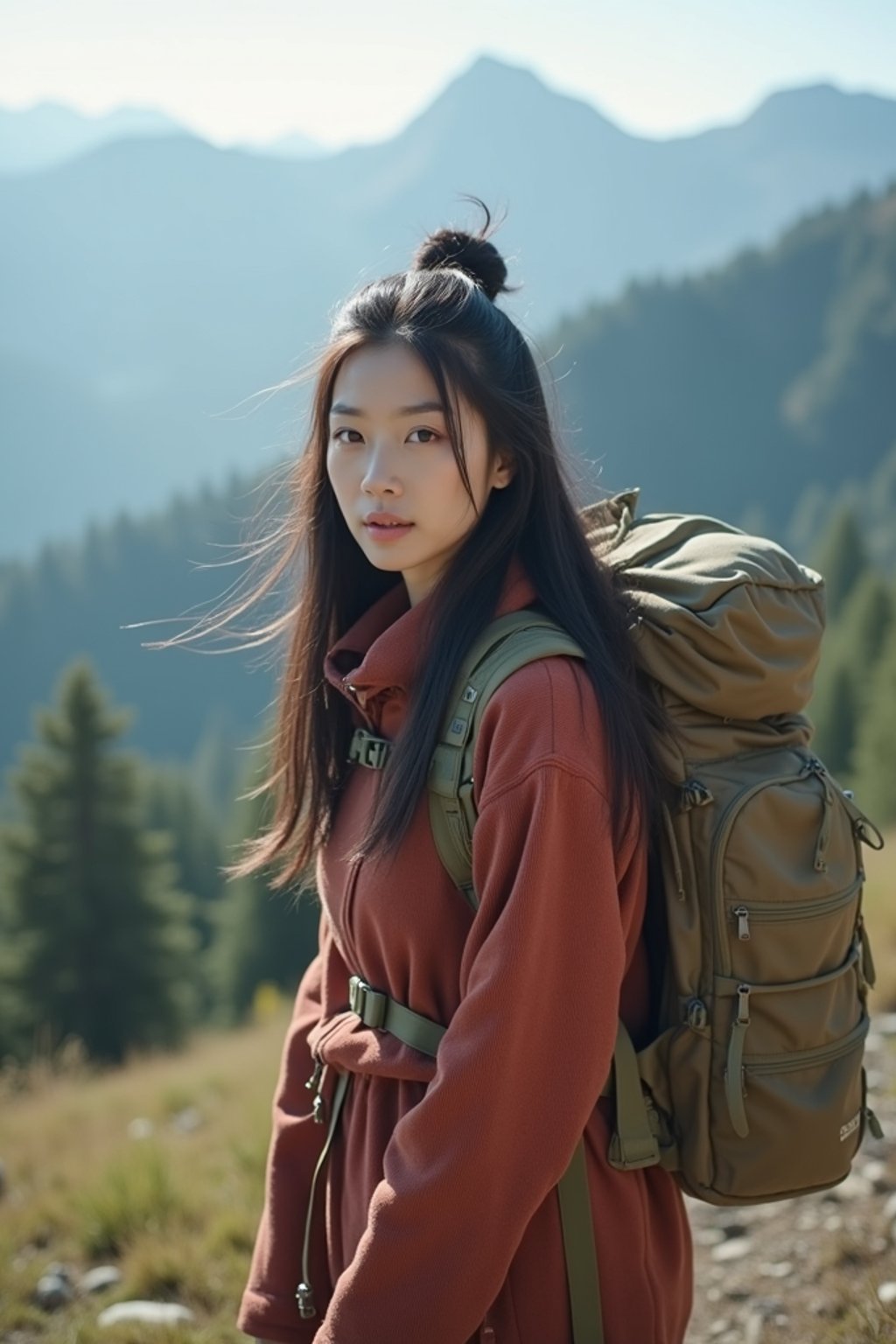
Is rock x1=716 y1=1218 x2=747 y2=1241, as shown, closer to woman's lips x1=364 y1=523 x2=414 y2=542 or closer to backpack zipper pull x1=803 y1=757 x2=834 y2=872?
backpack zipper pull x1=803 y1=757 x2=834 y2=872

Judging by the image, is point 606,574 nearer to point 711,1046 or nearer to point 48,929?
point 711,1046

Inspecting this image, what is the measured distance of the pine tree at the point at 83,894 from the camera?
64.0ft

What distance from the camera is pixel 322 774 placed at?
244 cm

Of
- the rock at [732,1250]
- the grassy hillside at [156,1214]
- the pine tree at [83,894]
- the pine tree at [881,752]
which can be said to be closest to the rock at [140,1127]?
the grassy hillside at [156,1214]

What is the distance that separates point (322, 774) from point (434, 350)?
34.4 inches

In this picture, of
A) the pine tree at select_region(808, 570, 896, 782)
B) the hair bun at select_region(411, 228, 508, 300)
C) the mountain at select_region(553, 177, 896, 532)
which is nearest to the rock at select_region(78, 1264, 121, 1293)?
the hair bun at select_region(411, 228, 508, 300)

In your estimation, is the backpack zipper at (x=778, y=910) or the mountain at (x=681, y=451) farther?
the mountain at (x=681, y=451)

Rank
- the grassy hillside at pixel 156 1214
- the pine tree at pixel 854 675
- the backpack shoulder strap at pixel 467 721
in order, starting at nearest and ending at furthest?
1. the backpack shoulder strap at pixel 467 721
2. the grassy hillside at pixel 156 1214
3. the pine tree at pixel 854 675

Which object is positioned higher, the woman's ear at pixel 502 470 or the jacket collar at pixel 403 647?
the woman's ear at pixel 502 470

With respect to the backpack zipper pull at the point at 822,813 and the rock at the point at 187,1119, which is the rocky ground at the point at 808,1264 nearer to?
the backpack zipper pull at the point at 822,813

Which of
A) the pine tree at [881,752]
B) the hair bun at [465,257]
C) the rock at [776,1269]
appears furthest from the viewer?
the pine tree at [881,752]

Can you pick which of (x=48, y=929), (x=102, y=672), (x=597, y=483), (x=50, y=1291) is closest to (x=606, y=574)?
(x=597, y=483)

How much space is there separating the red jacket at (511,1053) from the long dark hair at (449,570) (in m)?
0.06

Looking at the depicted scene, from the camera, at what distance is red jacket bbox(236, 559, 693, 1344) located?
1767 millimetres
